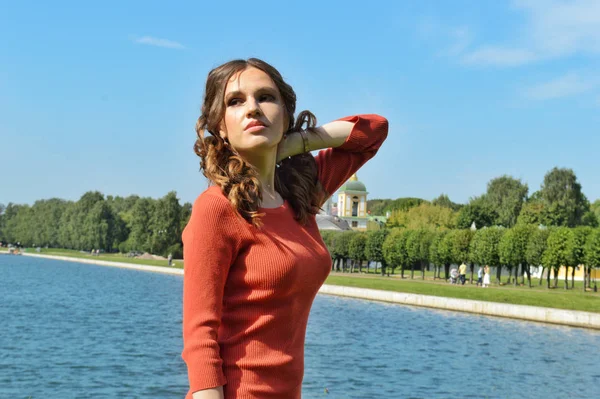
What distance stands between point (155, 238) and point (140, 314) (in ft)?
203

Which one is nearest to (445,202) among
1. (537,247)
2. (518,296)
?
(537,247)

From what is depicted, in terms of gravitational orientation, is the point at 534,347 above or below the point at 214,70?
below

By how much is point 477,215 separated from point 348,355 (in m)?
63.4

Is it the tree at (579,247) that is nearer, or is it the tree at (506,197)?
the tree at (579,247)

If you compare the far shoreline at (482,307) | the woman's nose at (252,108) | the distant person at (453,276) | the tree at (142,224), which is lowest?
the far shoreline at (482,307)

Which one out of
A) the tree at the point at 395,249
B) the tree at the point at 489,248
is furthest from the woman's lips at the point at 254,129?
the tree at the point at 395,249

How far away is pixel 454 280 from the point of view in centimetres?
4381

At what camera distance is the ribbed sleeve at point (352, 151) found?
2.60 meters

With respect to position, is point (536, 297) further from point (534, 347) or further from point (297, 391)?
point (297, 391)

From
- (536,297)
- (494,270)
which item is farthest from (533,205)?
(536,297)

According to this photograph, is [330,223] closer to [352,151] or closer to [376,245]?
[376,245]

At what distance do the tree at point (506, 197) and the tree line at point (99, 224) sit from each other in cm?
3394

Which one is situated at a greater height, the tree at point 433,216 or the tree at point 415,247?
the tree at point 433,216

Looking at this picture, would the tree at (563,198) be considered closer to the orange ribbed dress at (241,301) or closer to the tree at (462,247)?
the tree at (462,247)
